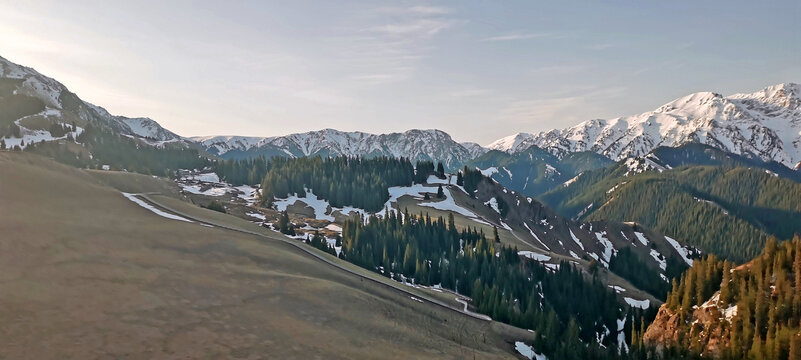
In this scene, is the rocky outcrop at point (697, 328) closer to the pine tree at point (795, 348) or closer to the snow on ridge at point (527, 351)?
the pine tree at point (795, 348)

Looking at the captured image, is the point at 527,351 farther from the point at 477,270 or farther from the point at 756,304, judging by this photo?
the point at 477,270

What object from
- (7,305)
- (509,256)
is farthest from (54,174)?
(509,256)

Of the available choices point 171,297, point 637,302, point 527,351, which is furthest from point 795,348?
point 171,297

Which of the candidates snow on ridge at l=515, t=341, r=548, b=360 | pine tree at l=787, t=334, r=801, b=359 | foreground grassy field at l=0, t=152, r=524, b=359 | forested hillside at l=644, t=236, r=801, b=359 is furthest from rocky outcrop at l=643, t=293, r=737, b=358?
foreground grassy field at l=0, t=152, r=524, b=359

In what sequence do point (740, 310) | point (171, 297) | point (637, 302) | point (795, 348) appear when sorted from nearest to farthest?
point (171, 297) < point (795, 348) < point (740, 310) < point (637, 302)

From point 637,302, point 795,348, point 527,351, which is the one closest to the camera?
point 527,351

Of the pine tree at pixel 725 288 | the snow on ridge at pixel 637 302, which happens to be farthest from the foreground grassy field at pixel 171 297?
the snow on ridge at pixel 637 302

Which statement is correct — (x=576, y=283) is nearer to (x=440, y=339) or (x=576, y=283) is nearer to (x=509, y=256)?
(x=509, y=256)
